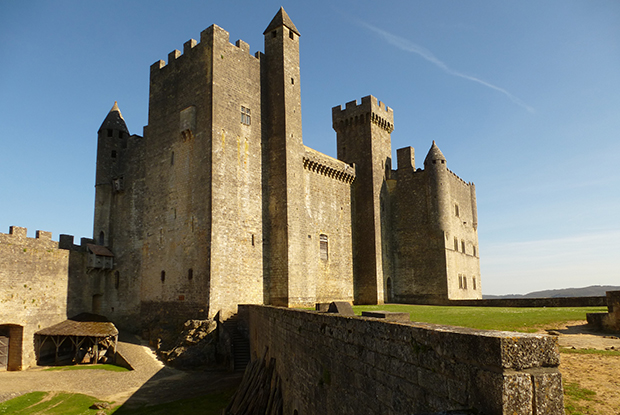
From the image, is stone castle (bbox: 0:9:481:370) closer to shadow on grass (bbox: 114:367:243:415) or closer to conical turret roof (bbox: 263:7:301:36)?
conical turret roof (bbox: 263:7:301:36)

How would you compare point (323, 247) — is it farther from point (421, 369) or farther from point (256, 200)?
point (421, 369)

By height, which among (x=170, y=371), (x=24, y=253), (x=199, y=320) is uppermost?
(x=24, y=253)

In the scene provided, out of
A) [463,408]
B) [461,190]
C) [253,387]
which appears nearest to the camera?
[463,408]

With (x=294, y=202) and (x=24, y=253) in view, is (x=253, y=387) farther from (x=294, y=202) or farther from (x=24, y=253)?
(x=24, y=253)

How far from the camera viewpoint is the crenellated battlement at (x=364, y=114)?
33719 mm

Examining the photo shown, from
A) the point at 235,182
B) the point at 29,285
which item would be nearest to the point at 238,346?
the point at 235,182

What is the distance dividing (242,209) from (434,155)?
17294mm

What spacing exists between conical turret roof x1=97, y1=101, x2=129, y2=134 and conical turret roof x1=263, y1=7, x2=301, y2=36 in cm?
1294

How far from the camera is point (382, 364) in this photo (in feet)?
17.9

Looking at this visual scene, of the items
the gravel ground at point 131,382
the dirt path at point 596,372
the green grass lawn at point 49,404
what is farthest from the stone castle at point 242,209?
the dirt path at point 596,372

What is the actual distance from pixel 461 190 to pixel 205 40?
25.3 meters

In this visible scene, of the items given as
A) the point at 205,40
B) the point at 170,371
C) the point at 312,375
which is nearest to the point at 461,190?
the point at 205,40

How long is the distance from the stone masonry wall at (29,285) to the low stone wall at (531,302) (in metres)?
24.7

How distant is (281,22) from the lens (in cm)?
2783
